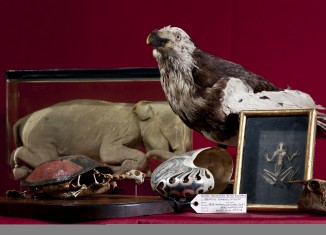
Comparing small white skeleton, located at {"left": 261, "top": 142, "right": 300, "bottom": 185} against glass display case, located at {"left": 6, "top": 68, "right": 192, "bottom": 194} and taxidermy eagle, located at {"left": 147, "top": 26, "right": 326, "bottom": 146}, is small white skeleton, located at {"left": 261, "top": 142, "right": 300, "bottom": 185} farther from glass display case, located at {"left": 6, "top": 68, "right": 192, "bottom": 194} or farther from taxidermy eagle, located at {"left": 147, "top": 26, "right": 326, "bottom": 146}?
glass display case, located at {"left": 6, "top": 68, "right": 192, "bottom": 194}

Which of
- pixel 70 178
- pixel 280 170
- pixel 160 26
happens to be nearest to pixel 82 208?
pixel 70 178

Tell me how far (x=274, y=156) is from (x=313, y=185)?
0.16 m

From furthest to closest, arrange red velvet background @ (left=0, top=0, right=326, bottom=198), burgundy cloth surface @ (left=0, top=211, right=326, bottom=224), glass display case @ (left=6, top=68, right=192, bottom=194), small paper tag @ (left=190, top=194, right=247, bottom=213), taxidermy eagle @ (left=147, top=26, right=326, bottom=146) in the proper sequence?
red velvet background @ (left=0, top=0, right=326, bottom=198), glass display case @ (left=6, top=68, right=192, bottom=194), taxidermy eagle @ (left=147, top=26, right=326, bottom=146), small paper tag @ (left=190, top=194, right=247, bottom=213), burgundy cloth surface @ (left=0, top=211, right=326, bottom=224)

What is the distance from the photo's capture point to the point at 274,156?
164cm

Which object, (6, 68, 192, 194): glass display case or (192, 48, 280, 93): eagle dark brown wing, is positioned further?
(6, 68, 192, 194): glass display case

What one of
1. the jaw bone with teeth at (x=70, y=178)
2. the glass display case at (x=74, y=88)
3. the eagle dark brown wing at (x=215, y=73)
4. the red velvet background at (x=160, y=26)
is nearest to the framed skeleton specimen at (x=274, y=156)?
the eagle dark brown wing at (x=215, y=73)

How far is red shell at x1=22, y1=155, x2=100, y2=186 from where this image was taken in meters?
1.59

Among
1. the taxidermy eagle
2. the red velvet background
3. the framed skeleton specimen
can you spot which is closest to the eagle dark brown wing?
the taxidermy eagle

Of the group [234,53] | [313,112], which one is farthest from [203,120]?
[234,53]

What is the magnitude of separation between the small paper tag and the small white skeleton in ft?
0.26

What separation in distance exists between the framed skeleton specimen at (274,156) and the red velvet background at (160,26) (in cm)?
69

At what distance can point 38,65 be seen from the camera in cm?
250

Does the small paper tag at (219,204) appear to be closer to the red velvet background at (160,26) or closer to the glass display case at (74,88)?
the glass display case at (74,88)

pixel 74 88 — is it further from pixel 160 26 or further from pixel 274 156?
pixel 274 156
